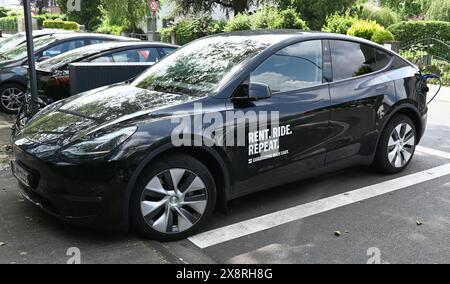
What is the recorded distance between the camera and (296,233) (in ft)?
13.7

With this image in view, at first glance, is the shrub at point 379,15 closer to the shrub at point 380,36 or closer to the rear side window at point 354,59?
the shrub at point 380,36

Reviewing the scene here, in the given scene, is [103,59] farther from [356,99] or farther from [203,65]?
[356,99]

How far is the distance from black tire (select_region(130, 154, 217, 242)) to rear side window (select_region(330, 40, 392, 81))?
1.78 meters

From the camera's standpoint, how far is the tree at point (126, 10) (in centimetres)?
2800

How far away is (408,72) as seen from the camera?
5.70 m

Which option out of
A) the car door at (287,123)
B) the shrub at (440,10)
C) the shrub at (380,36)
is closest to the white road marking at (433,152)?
the car door at (287,123)

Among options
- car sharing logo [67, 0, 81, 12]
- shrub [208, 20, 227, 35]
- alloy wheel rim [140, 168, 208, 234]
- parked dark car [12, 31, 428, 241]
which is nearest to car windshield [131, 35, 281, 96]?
parked dark car [12, 31, 428, 241]

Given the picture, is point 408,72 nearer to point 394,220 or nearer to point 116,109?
point 394,220

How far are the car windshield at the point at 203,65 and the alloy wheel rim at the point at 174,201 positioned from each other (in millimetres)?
783

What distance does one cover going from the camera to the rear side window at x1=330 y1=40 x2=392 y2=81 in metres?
5.04

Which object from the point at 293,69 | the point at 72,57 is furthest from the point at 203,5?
the point at 293,69

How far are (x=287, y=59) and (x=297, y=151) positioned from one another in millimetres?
848

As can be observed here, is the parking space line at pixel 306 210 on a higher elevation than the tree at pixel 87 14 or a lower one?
lower

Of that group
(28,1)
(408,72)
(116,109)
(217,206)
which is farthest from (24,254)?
(408,72)
